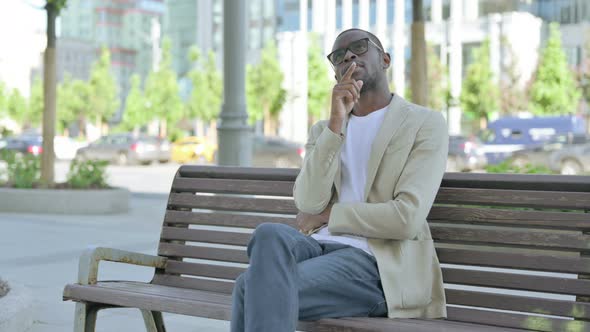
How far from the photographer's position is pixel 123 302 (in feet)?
12.0

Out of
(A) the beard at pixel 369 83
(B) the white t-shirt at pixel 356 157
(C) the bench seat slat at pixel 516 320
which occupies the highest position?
(A) the beard at pixel 369 83

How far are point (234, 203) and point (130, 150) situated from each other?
3302 centimetres

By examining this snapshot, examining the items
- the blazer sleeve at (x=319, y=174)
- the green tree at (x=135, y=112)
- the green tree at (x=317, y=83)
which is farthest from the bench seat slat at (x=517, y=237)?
the green tree at (x=135, y=112)

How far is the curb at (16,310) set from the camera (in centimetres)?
477

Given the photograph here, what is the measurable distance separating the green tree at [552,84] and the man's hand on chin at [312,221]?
1920 inches

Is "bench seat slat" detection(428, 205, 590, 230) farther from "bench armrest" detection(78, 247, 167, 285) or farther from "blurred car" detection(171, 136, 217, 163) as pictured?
"blurred car" detection(171, 136, 217, 163)

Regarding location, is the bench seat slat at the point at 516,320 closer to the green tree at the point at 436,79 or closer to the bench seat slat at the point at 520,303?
the bench seat slat at the point at 520,303

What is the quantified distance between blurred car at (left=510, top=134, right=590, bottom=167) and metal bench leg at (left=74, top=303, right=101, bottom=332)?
2315 centimetres

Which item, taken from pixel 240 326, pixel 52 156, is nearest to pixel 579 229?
pixel 240 326

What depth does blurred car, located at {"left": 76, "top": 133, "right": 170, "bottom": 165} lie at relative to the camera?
3662 cm

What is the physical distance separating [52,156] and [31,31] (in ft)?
338

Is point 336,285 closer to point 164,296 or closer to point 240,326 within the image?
point 240,326

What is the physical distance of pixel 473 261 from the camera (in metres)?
3.56

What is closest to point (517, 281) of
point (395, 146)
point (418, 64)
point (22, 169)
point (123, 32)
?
point (395, 146)
